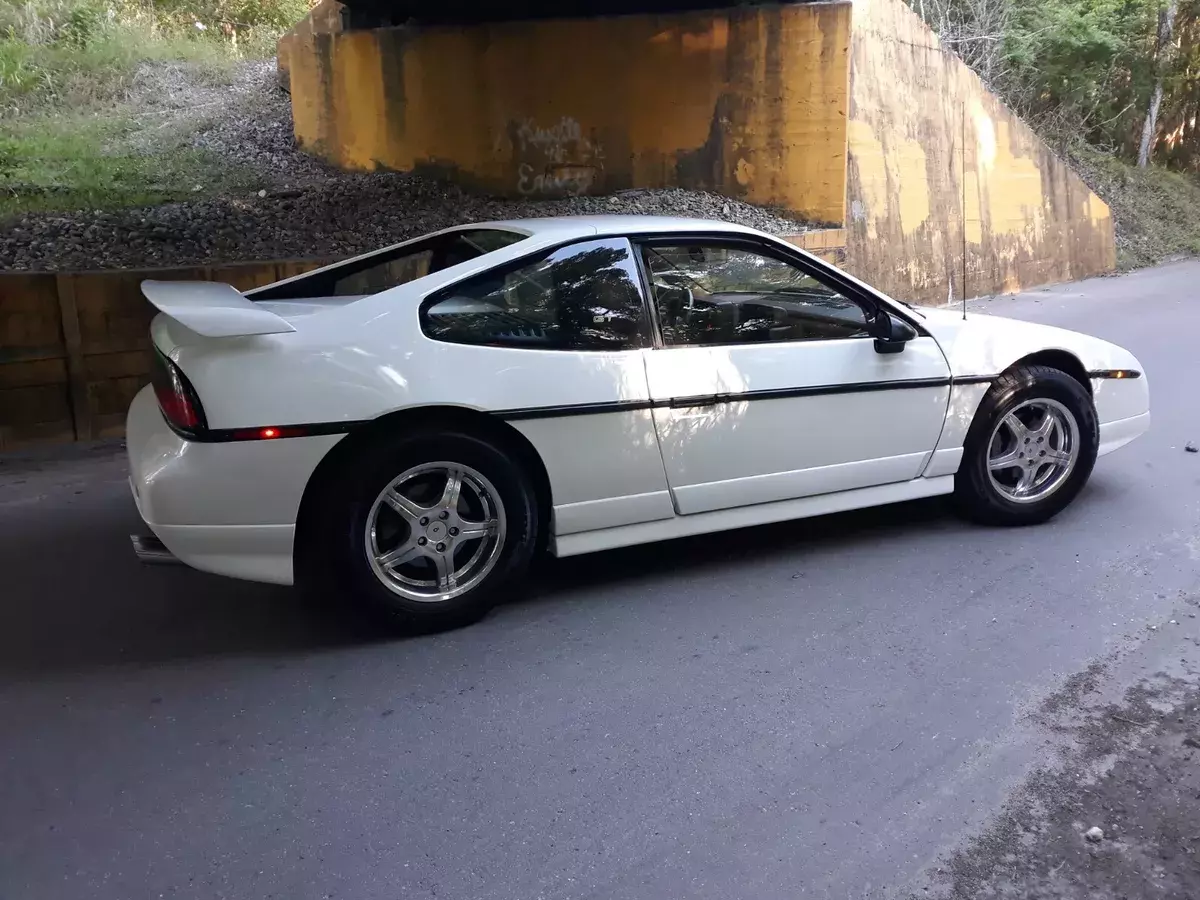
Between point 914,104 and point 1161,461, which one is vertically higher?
point 914,104

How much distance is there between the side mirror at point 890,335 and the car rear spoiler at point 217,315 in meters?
2.58

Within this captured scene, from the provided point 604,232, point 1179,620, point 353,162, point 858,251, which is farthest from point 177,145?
point 1179,620

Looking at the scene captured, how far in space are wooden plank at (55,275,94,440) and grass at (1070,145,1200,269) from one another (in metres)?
16.6

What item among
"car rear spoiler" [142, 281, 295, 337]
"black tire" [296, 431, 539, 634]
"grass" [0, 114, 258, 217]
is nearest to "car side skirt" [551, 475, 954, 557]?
"black tire" [296, 431, 539, 634]

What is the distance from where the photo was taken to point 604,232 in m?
4.30

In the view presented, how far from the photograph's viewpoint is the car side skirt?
420cm

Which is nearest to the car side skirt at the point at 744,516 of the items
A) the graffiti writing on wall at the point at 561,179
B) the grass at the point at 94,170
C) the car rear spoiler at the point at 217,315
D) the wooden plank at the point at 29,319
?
the car rear spoiler at the point at 217,315

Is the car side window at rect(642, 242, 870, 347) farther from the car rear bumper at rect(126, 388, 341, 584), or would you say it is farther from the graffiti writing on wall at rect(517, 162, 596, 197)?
the graffiti writing on wall at rect(517, 162, 596, 197)

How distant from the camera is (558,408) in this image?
157 inches

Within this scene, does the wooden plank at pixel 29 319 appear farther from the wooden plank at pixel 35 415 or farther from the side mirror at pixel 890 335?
the side mirror at pixel 890 335

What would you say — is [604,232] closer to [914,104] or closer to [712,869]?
[712,869]

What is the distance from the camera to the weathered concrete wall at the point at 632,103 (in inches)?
468

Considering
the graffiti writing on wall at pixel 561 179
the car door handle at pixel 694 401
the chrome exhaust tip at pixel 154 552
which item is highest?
the graffiti writing on wall at pixel 561 179

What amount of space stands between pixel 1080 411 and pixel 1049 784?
2576 mm
